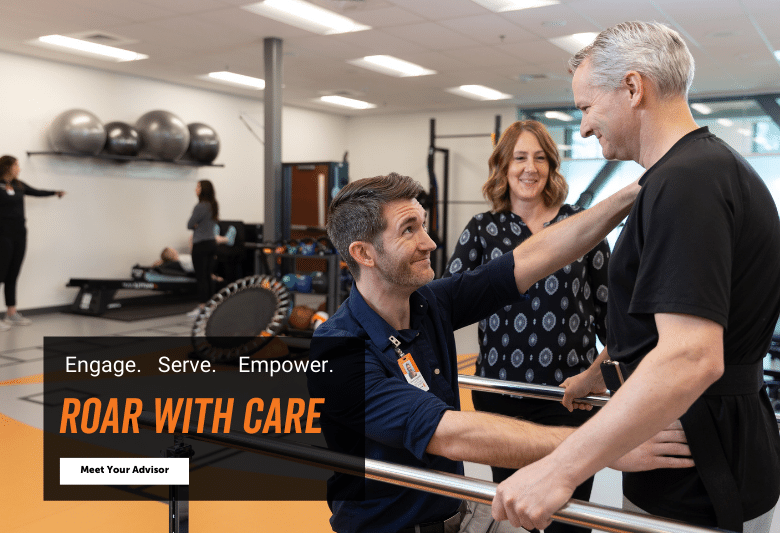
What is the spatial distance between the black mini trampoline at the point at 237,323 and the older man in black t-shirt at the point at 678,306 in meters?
4.58

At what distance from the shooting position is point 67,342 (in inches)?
250

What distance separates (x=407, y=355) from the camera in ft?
4.48

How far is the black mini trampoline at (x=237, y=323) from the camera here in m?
5.48

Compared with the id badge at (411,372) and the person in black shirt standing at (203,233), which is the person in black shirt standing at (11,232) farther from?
the id badge at (411,372)

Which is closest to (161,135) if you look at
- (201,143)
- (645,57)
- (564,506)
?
(201,143)

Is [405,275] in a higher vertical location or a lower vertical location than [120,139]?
lower

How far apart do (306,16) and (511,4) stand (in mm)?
1918

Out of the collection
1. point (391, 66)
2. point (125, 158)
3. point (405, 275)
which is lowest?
point (405, 275)

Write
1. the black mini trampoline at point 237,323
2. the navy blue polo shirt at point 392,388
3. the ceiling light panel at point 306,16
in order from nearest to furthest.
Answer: the navy blue polo shirt at point 392,388
the black mini trampoline at point 237,323
the ceiling light panel at point 306,16

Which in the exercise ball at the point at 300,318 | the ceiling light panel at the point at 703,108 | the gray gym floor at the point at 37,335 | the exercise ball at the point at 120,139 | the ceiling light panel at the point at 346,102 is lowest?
the gray gym floor at the point at 37,335

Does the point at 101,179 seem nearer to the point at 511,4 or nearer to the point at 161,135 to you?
the point at 161,135

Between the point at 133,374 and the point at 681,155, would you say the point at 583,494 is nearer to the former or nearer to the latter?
the point at 681,155

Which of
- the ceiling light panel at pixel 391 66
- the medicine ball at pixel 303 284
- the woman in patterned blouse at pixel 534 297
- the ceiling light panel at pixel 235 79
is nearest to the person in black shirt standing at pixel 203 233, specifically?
the medicine ball at pixel 303 284

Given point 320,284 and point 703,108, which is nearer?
point 320,284
